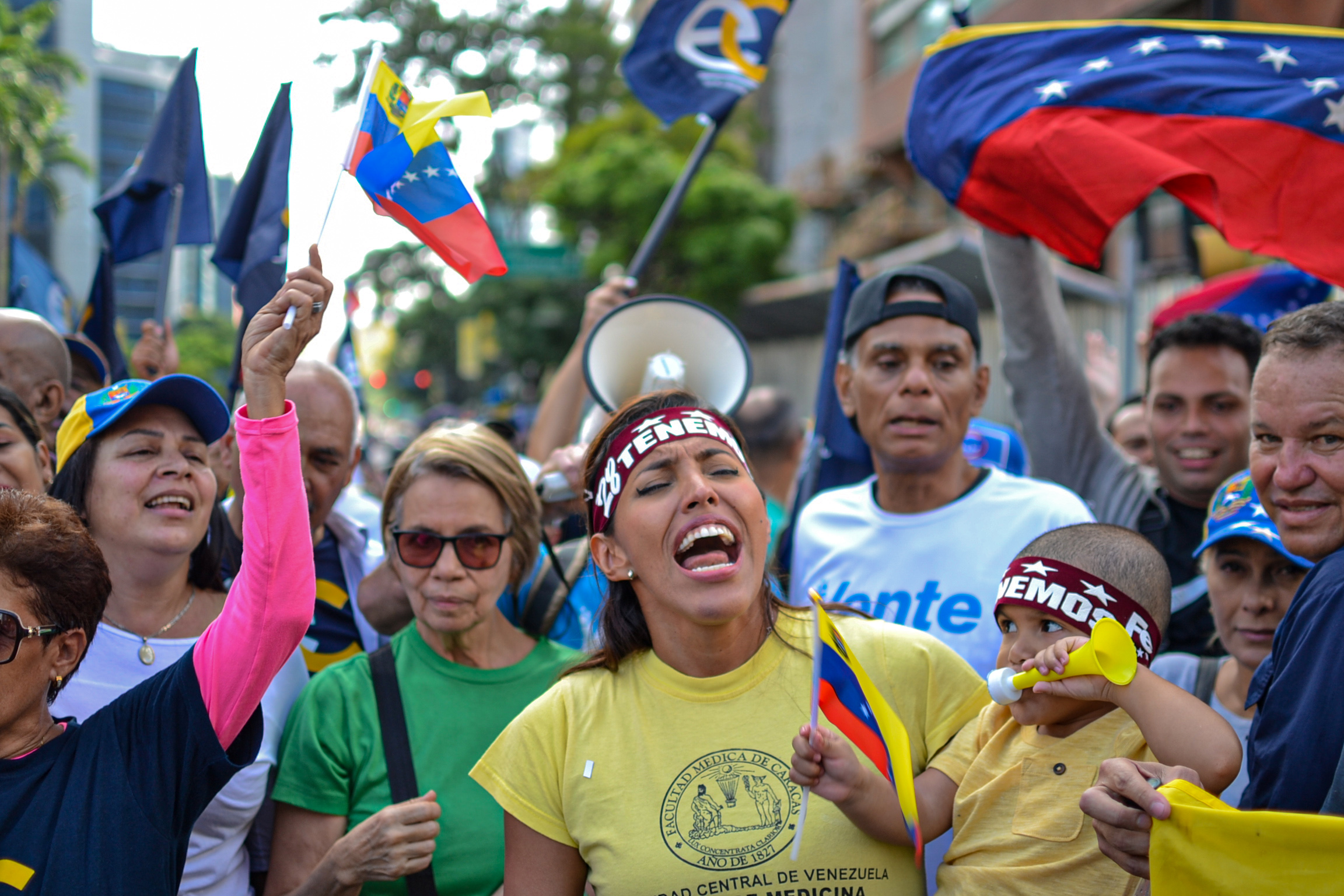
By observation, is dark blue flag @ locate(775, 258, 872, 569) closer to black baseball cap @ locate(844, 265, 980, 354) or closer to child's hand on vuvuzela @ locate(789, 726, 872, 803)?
black baseball cap @ locate(844, 265, 980, 354)

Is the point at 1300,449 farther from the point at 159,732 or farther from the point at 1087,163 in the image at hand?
the point at 159,732

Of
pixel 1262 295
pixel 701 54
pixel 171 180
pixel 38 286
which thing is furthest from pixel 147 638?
pixel 38 286

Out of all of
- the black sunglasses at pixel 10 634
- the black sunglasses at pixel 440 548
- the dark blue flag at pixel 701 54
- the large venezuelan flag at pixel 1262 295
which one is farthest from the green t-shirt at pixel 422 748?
the large venezuelan flag at pixel 1262 295

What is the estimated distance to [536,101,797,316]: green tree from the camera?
22.5 m

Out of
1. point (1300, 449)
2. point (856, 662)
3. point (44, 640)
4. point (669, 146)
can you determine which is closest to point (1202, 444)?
point (1300, 449)

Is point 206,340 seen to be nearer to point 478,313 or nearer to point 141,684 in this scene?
point 478,313

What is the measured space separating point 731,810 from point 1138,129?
2602mm

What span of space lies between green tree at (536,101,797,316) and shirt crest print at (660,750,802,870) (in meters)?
20.3

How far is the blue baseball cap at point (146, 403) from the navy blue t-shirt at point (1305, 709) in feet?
7.58

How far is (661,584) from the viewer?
229 cm

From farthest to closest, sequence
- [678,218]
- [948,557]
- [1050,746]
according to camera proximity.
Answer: [678,218], [948,557], [1050,746]

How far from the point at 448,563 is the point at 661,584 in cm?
79

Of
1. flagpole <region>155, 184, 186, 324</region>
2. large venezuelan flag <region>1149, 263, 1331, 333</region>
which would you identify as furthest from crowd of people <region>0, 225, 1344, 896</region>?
large venezuelan flag <region>1149, 263, 1331, 333</region>

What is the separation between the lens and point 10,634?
199 centimetres
